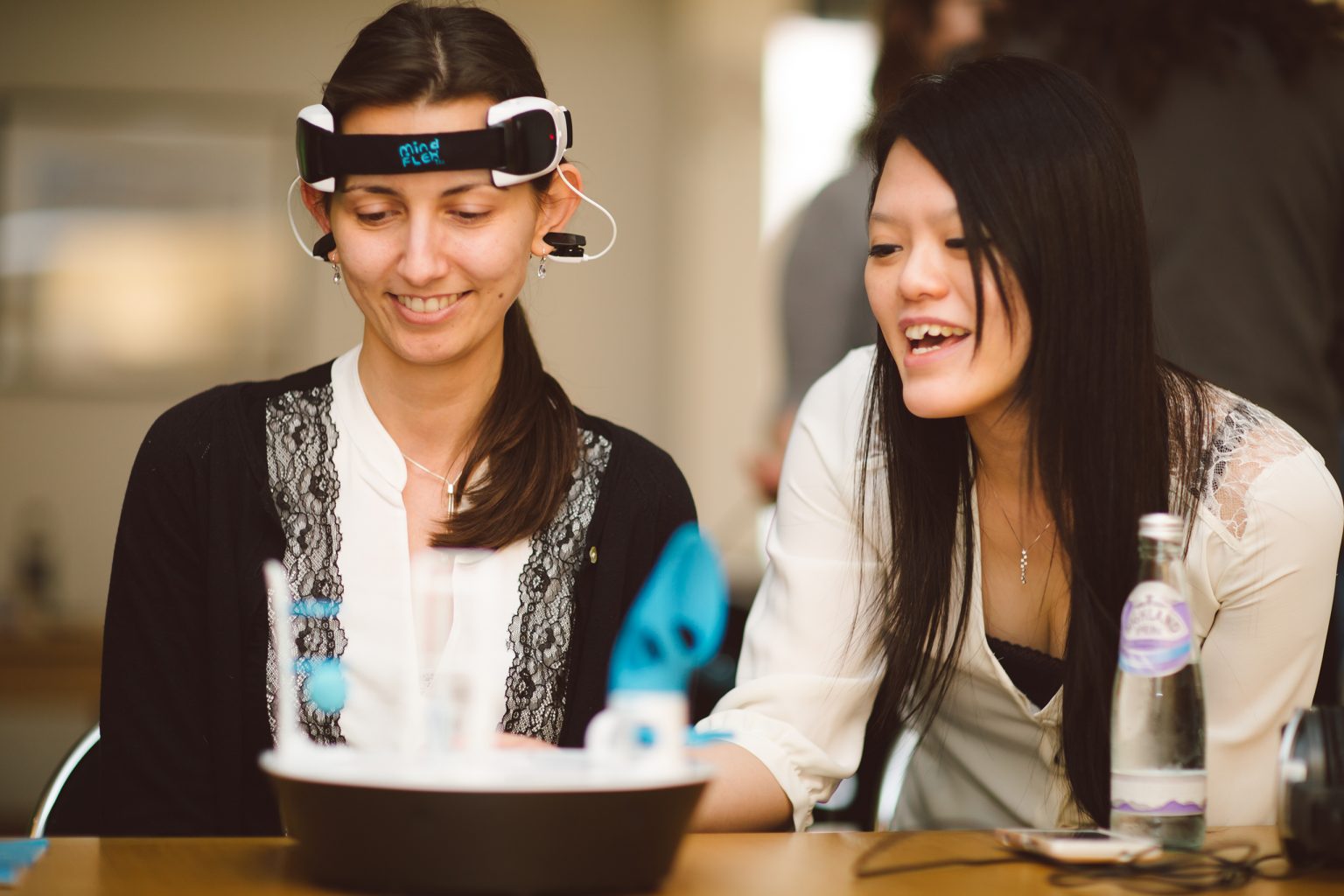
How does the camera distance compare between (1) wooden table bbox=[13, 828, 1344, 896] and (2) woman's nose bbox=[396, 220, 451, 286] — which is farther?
(2) woman's nose bbox=[396, 220, 451, 286]

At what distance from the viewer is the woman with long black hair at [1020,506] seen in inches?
59.3

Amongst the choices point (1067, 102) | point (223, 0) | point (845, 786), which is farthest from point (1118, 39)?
point (223, 0)

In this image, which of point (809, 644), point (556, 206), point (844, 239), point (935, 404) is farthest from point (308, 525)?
point (844, 239)

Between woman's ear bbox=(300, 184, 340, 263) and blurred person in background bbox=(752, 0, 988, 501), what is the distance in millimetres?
1175

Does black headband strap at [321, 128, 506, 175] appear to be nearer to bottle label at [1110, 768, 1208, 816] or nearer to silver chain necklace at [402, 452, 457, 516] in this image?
silver chain necklace at [402, 452, 457, 516]

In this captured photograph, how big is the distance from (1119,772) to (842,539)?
53 centimetres

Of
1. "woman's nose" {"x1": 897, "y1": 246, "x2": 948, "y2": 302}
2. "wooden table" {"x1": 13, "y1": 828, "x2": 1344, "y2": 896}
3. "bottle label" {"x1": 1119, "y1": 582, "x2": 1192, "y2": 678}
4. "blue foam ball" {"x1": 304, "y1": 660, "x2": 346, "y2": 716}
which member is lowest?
"wooden table" {"x1": 13, "y1": 828, "x2": 1344, "y2": 896}

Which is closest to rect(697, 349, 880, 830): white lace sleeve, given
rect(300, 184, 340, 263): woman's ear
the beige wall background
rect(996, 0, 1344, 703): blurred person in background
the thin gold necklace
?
the thin gold necklace

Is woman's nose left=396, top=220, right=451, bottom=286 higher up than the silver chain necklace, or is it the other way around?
woman's nose left=396, top=220, right=451, bottom=286

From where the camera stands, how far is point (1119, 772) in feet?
4.15

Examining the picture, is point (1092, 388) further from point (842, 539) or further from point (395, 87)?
point (395, 87)

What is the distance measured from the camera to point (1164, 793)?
4.07 ft

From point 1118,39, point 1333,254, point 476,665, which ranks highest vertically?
point 1118,39

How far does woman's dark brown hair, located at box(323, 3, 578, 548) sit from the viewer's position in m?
1.68
